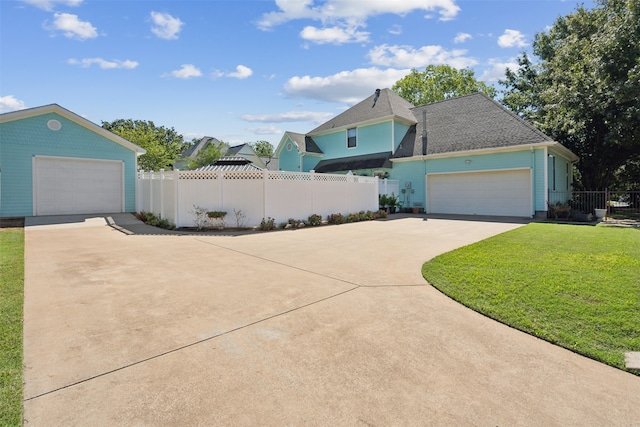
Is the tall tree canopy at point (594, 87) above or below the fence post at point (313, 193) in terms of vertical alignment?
above

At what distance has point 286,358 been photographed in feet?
9.18

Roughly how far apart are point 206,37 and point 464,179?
1391 cm

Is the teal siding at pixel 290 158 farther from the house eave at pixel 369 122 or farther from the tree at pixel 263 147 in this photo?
the tree at pixel 263 147

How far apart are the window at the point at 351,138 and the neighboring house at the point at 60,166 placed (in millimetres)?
13225

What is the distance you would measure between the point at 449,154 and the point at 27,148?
63.2 ft

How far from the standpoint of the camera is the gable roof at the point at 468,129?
15.7m

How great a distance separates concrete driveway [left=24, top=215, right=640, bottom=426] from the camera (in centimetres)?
212

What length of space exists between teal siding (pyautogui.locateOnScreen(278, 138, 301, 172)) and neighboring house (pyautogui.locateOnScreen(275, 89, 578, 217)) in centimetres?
16

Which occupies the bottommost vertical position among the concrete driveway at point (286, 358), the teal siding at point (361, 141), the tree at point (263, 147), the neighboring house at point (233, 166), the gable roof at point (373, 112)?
the concrete driveway at point (286, 358)

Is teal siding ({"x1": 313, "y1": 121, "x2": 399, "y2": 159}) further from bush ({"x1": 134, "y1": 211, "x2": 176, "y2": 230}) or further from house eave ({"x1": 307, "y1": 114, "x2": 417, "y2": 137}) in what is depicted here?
bush ({"x1": 134, "y1": 211, "x2": 176, "y2": 230})

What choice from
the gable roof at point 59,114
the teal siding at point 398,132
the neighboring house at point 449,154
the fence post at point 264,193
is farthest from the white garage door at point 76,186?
the teal siding at point 398,132

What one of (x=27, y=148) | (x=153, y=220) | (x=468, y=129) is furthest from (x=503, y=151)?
(x=27, y=148)

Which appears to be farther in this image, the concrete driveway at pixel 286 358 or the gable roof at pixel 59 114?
the gable roof at pixel 59 114

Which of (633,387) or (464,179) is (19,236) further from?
(464,179)
